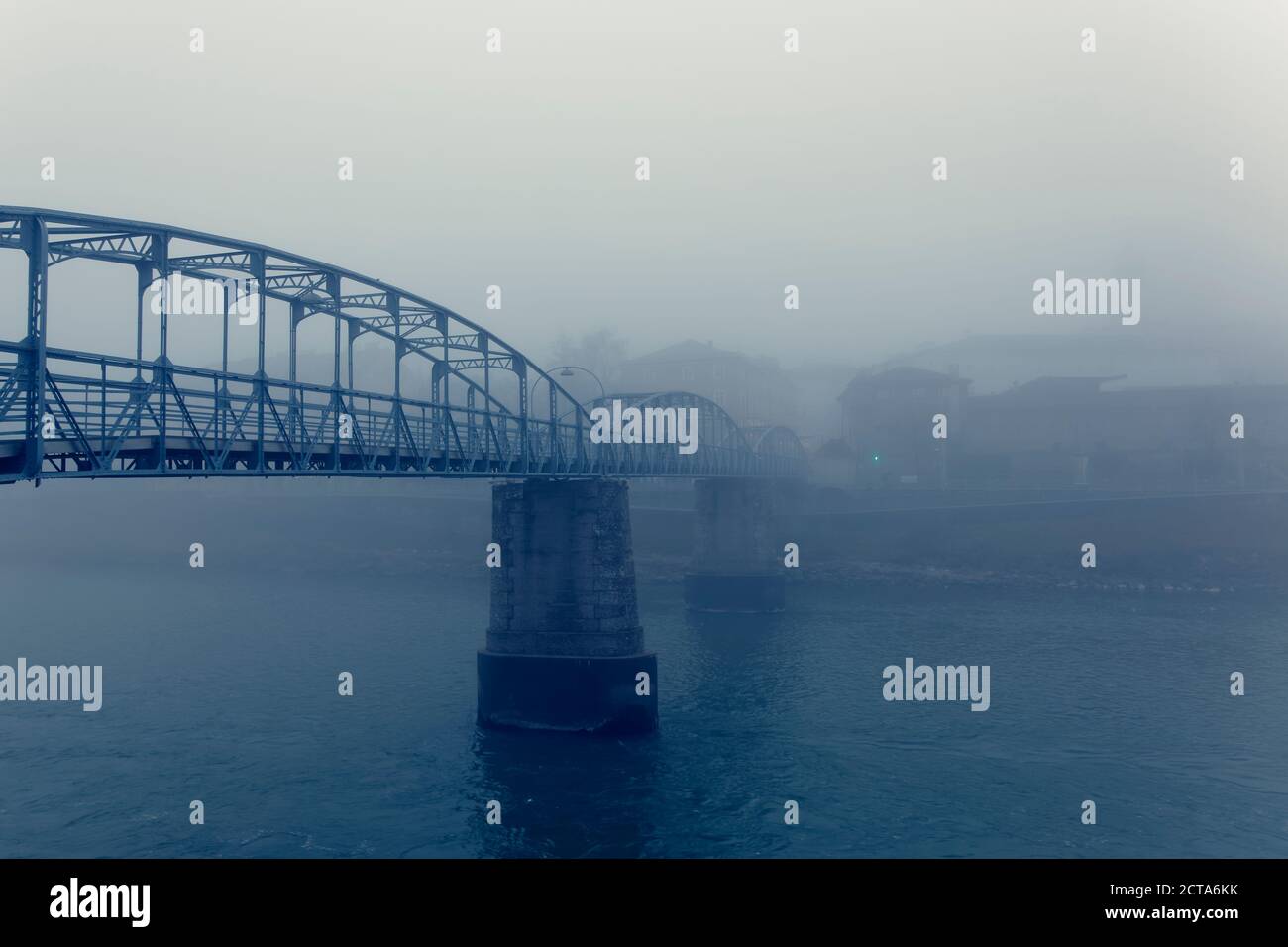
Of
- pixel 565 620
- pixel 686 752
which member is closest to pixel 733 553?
pixel 565 620

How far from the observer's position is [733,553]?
66.2 metres

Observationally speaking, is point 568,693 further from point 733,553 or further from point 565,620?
point 733,553

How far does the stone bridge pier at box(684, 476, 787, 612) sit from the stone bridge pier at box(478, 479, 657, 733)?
28752 mm

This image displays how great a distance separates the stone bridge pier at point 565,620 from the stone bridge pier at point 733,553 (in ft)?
94.3

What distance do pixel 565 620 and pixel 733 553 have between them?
3258 cm

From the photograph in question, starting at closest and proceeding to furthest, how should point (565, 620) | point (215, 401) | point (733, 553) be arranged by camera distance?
1. point (215, 401)
2. point (565, 620)
3. point (733, 553)

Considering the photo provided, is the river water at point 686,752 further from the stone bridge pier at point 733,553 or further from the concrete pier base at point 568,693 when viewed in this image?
the stone bridge pier at point 733,553

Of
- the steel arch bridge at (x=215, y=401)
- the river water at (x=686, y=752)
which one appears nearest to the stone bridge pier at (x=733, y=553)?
the river water at (x=686, y=752)

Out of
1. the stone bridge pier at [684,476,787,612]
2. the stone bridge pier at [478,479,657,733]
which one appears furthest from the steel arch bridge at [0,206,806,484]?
the stone bridge pier at [684,476,787,612]

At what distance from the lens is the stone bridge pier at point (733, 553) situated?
64.5 meters

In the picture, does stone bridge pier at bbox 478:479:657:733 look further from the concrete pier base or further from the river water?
the river water

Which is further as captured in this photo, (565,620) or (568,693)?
(565,620)

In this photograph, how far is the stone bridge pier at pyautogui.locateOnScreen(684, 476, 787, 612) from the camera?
64.5 meters
